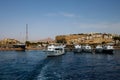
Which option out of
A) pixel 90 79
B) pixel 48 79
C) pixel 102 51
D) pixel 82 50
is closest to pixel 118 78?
pixel 90 79

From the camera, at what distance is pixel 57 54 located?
9681 cm

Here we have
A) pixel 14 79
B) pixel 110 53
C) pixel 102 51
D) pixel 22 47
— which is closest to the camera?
pixel 14 79

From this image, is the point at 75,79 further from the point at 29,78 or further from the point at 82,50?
the point at 82,50

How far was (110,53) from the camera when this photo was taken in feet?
384

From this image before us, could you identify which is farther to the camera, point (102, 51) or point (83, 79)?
point (102, 51)

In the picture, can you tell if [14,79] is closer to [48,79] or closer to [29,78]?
[29,78]

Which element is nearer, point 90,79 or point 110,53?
point 90,79

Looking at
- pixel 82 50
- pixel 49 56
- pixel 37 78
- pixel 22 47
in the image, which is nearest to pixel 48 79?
pixel 37 78

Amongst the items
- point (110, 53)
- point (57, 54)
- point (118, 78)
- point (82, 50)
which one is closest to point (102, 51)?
point (110, 53)

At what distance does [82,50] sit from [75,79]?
3929 inches

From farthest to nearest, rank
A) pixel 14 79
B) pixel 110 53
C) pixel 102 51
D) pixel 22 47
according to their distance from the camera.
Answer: pixel 22 47 → pixel 102 51 → pixel 110 53 → pixel 14 79

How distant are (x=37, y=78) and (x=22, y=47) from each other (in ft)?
491

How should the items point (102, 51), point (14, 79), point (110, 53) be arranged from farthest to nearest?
point (102, 51)
point (110, 53)
point (14, 79)

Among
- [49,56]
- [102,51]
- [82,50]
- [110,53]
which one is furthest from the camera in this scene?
[82,50]
